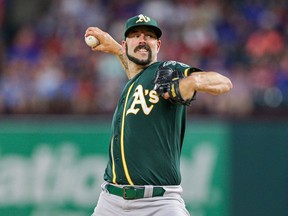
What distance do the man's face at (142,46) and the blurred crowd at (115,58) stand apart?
495cm

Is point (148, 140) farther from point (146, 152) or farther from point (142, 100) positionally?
point (142, 100)

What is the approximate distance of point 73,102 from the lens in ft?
40.3

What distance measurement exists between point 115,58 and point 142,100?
761cm

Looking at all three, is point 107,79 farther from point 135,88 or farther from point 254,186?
point 135,88

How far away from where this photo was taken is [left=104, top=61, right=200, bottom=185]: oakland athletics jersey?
618cm

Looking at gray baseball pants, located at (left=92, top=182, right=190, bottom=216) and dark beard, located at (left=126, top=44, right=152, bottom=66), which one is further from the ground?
dark beard, located at (left=126, top=44, right=152, bottom=66)

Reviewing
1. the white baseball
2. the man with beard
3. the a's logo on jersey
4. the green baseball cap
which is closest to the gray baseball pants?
the man with beard

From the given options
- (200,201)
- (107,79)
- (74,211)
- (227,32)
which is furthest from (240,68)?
(74,211)

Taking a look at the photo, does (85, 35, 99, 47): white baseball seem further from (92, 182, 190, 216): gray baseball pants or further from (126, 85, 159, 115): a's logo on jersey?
(92, 182, 190, 216): gray baseball pants

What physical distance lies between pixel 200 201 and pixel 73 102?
8.27 ft

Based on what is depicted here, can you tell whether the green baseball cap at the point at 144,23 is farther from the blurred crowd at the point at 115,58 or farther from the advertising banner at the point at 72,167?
the blurred crowd at the point at 115,58

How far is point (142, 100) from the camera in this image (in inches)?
248

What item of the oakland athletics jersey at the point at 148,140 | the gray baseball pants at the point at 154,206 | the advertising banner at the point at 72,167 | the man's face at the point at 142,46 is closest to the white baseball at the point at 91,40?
the man's face at the point at 142,46

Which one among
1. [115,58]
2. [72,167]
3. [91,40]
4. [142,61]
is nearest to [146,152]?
[142,61]
